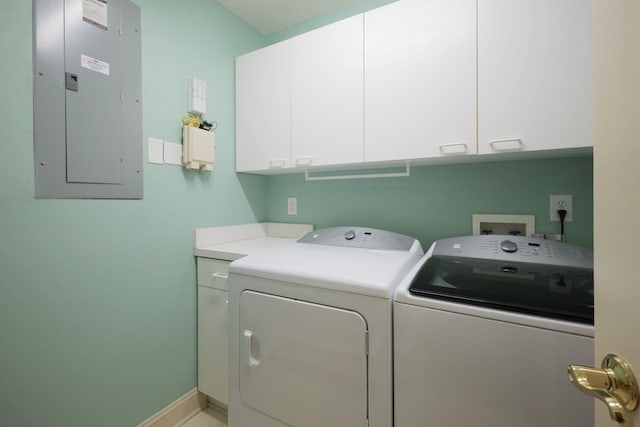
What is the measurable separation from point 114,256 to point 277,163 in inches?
39.5

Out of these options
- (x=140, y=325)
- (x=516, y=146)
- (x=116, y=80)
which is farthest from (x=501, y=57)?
(x=140, y=325)

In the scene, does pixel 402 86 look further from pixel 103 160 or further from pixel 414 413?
pixel 103 160

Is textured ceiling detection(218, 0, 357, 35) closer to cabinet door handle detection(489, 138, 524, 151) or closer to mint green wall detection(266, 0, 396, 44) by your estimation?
mint green wall detection(266, 0, 396, 44)

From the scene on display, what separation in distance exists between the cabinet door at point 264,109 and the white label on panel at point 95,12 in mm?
784

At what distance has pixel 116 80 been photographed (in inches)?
50.6

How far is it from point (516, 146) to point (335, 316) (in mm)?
1002

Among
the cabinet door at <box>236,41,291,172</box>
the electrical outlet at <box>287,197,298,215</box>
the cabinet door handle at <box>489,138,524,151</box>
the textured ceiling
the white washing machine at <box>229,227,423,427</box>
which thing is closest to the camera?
the white washing machine at <box>229,227,423,427</box>

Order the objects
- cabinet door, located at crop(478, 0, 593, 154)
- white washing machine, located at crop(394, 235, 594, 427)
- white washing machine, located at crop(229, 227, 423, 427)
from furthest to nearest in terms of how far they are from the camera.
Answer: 1. cabinet door, located at crop(478, 0, 593, 154)
2. white washing machine, located at crop(229, 227, 423, 427)
3. white washing machine, located at crop(394, 235, 594, 427)

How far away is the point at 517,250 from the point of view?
114cm

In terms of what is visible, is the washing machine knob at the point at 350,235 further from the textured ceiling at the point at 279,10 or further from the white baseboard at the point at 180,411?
the textured ceiling at the point at 279,10

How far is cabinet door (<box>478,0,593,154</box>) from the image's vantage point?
1.00 m

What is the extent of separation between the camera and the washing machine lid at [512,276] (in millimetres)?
737

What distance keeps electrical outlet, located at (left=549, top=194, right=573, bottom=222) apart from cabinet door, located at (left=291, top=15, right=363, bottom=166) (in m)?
0.98

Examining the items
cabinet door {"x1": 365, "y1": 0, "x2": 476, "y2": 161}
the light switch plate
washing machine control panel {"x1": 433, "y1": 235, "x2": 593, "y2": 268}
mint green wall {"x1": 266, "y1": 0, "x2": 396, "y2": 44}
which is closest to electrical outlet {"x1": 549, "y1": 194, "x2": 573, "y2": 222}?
washing machine control panel {"x1": 433, "y1": 235, "x2": 593, "y2": 268}
